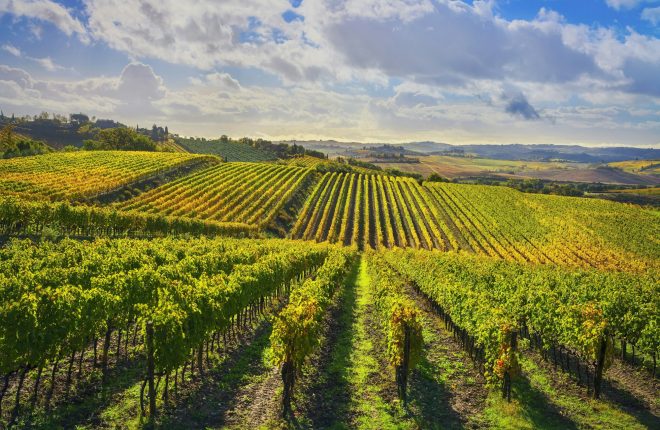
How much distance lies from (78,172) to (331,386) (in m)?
93.3

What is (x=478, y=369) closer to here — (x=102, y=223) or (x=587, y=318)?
(x=587, y=318)

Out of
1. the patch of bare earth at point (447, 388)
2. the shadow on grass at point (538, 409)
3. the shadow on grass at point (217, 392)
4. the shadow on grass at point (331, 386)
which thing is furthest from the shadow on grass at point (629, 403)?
the shadow on grass at point (217, 392)

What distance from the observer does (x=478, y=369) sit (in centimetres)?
2289

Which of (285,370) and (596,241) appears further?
(596,241)

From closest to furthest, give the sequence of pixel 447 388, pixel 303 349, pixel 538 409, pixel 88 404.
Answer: pixel 88 404
pixel 538 409
pixel 303 349
pixel 447 388

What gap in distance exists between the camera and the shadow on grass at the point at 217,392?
53.2 ft

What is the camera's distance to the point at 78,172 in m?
94.8

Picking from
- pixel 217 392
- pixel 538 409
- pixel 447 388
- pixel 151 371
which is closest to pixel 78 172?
pixel 217 392

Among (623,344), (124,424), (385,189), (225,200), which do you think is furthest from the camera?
(385,189)

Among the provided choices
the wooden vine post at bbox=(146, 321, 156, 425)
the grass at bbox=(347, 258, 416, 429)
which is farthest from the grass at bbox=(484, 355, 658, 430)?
the wooden vine post at bbox=(146, 321, 156, 425)

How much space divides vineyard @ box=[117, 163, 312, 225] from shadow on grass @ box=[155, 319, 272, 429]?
5796cm

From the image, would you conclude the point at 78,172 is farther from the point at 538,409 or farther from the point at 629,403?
the point at 629,403

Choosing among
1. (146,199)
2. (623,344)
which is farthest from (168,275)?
(146,199)

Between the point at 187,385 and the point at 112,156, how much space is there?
4639 inches
